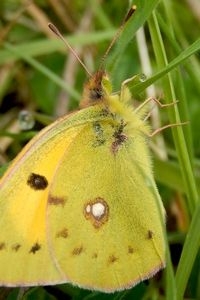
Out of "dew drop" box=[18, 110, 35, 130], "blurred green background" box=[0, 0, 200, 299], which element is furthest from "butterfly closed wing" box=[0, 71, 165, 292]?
"dew drop" box=[18, 110, 35, 130]

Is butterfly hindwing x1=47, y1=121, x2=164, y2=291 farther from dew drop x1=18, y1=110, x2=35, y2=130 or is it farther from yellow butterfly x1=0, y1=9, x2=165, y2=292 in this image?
dew drop x1=18, y1=110, x2=35, y2=130

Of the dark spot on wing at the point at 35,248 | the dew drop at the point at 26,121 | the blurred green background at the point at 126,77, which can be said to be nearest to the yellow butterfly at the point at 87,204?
the dark spot on wing at the point at 35,248

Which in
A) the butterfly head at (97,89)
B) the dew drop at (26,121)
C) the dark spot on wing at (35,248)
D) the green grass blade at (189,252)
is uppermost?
the butterfly head at (97,89)

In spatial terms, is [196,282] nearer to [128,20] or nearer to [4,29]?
[128,20]

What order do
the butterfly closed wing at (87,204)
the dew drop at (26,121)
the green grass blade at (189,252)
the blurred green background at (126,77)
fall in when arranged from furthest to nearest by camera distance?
1. the dew drop at (26,121)
2. the blurred green background at (126,77)
3. the butterfly closed wing at (87,204)
4. the green grass blade at (189,252)

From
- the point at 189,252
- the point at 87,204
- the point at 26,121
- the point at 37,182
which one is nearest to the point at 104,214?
the point at 87,204

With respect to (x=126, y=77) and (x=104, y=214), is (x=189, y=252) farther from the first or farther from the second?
(x=126, y=77)

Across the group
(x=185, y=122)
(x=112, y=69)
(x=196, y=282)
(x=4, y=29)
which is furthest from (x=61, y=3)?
(x=196, y=282)

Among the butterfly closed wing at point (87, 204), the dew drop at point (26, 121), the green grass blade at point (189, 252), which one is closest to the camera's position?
the green grass blade at point (189, 252)

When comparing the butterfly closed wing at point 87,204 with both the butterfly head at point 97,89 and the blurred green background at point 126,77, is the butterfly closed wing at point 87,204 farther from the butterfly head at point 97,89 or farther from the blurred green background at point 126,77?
the blurred green background at point 126,77
